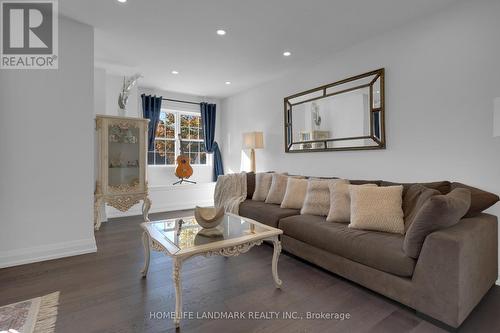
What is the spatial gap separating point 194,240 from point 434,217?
1644 mm

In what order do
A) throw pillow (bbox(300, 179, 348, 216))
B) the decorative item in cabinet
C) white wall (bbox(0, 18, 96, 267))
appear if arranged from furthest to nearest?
the decorative item in cabinet, throw pillow (bbox(300, 179, 348, 216)), white wall (bbox(0, 18, 96, 267))

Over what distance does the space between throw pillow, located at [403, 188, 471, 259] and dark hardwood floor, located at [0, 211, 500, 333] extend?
0.49 meters

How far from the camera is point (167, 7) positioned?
2.44 m

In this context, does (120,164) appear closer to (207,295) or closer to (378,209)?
(207,295)

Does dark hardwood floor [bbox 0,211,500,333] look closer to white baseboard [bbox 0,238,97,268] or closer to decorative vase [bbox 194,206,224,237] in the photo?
white baseboard [bbox 0,238,97,268]

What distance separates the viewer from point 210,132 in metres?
5.95

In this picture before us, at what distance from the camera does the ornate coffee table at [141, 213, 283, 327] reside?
1633mm

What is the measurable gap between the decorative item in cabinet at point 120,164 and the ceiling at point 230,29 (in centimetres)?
98

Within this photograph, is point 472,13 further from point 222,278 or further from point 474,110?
point 222,278

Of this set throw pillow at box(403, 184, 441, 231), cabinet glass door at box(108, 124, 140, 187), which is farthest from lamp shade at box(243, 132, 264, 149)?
throw pillow at box(403, 184, 441, 231)

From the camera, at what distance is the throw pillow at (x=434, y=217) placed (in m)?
1.60

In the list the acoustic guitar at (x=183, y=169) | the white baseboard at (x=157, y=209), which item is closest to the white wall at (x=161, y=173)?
the white baseboard at (x=157, y=209)

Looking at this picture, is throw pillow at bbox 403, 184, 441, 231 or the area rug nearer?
the area rug

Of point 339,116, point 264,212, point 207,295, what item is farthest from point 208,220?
point 339,116
